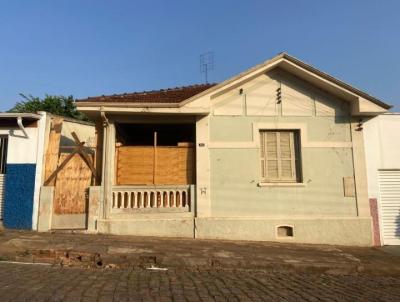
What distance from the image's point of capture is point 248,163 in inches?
437

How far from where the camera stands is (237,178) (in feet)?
36.3

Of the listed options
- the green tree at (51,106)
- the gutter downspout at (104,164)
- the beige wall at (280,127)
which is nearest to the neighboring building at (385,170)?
the beige wall at (280,127)

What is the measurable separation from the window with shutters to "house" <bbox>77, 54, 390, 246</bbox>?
3cm

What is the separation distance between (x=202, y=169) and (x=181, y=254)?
343cm

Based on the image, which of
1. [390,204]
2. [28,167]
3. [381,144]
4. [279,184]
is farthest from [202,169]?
[390,204]

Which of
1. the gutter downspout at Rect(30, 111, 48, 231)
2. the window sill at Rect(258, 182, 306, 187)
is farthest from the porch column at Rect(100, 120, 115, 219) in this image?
the window sill at Rect(258, 182, 306, 187)

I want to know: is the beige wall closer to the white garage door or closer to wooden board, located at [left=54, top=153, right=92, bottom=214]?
the white garage door

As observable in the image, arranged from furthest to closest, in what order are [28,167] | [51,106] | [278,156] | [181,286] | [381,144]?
[51,106]
[381,144]
[278,156]
[28,167]
[181,286]

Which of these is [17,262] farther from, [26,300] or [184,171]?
[184,171]

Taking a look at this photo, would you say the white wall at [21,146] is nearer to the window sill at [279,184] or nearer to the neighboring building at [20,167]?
the neighboring building at [20,167]

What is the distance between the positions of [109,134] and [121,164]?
990 mm

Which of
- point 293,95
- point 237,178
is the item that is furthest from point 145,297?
point 293,95

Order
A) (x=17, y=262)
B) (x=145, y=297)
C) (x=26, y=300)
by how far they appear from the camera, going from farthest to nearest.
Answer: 1. (x=17, y=262)
2. (x=145, y=297)
3. (x=26, y=300)

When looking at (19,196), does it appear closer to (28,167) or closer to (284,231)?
(28,167)
